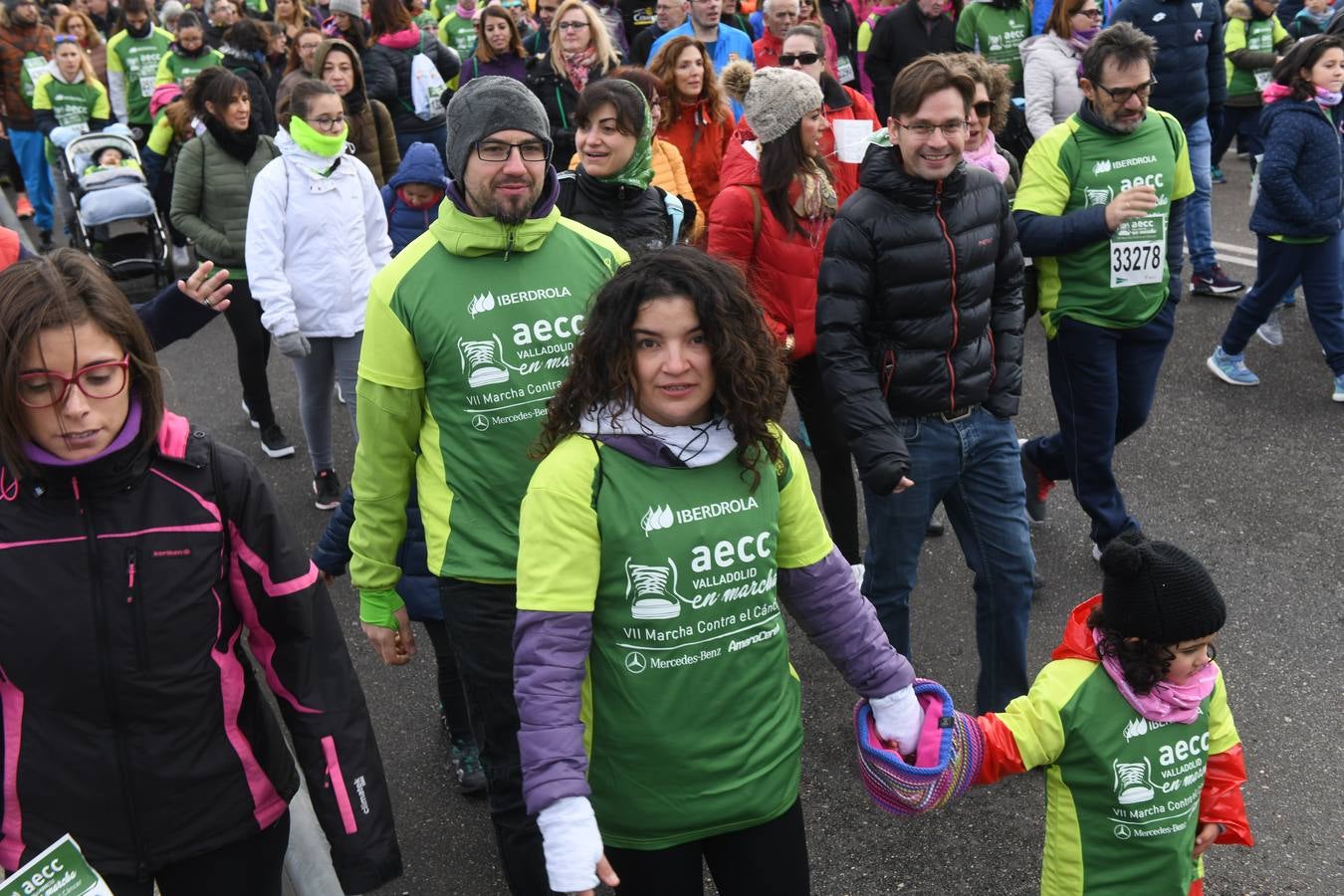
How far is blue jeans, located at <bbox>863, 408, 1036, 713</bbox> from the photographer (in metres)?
4.27

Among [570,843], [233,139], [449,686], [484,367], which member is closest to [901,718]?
[570,843]

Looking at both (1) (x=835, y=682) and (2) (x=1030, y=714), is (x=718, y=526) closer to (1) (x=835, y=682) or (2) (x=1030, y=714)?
(2) (x=1030, y=714)

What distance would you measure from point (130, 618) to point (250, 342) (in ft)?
16.1

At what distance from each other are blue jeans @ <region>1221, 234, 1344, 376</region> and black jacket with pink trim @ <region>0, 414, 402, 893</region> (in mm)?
5993

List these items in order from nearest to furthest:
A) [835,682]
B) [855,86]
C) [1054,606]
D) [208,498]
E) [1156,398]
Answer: [208,498] → [835,682] → [1054,606] → [1156,398] → [855,86]

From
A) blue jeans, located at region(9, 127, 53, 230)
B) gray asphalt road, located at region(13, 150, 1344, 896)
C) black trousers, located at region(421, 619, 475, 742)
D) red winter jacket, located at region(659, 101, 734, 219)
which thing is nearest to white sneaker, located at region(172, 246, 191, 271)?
gray asphalt road, located at region(13, 150, 1344, 896)

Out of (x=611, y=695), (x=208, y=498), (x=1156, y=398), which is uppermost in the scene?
(x=208, y=498)

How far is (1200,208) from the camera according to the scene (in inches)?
349

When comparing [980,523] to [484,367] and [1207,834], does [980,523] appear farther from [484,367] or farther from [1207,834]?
[484,367]

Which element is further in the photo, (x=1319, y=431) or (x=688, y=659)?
(x=1319, y=431)

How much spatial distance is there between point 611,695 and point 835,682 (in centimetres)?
240

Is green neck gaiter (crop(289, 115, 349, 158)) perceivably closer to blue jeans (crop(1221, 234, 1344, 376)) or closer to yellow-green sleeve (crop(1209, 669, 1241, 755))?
yellow-green sleeve (crop(1209, 669, 1241, 755))

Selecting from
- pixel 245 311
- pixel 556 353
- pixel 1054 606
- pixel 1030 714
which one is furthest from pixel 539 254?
pixel 245 311

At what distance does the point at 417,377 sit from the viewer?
11.3 ft
